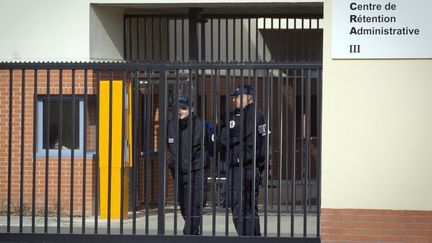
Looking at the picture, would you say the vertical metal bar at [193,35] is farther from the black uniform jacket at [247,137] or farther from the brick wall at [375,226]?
the brick wall at [375,226]

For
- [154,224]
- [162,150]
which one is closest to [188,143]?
[162,150]

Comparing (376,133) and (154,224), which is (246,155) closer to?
(376,133)

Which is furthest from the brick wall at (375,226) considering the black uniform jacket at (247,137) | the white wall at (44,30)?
the white wall at (44,30)

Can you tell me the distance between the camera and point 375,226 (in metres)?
10.1

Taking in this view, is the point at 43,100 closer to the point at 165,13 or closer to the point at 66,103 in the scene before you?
the point at 66,103

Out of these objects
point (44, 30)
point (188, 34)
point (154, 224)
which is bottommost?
point (154, 224)

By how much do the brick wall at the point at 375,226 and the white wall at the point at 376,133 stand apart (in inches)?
2.7

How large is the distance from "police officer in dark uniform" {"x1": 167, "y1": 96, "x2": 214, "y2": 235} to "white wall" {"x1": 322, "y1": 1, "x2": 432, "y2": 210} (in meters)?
1.59

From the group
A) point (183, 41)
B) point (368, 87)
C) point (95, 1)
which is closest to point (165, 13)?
point (183, 41)

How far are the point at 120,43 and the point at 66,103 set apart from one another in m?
1.43

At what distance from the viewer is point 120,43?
1627 cm

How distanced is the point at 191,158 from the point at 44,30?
4.97 meters

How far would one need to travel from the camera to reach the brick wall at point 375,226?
10062mm

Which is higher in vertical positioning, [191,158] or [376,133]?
[376,133]
